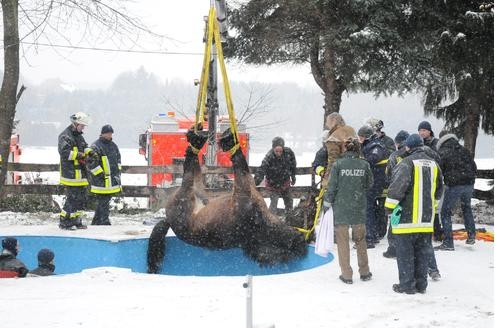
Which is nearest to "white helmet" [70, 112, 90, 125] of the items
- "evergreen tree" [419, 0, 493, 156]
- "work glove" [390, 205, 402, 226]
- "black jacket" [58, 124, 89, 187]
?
"black jacket" [58, 124, 89, 187]

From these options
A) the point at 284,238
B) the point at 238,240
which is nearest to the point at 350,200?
the point at 284,238

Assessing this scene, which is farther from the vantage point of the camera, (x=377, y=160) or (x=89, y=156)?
(x=89, y=156)

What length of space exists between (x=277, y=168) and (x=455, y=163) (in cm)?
351

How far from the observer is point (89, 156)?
9.70 metres

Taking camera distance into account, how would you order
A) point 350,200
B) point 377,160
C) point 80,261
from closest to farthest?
point 350,200
point 377,160
point 80,261

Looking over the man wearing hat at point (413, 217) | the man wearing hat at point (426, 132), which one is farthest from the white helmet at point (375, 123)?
the man wearing hat at point (413, 217)

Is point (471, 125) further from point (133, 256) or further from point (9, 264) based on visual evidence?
point (9, 264)

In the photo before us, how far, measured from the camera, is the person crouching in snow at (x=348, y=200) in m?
6.50

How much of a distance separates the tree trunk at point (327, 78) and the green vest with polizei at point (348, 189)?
6.87 metres

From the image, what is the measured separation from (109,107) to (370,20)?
62.9m

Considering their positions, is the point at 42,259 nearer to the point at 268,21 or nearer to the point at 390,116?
the point at 268,21

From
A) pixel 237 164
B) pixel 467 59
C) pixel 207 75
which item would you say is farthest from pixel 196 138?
pixel 467 59

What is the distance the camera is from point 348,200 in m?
6.52

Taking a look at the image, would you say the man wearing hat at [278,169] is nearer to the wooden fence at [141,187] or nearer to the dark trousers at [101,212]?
the wooden fence at [141,187]
